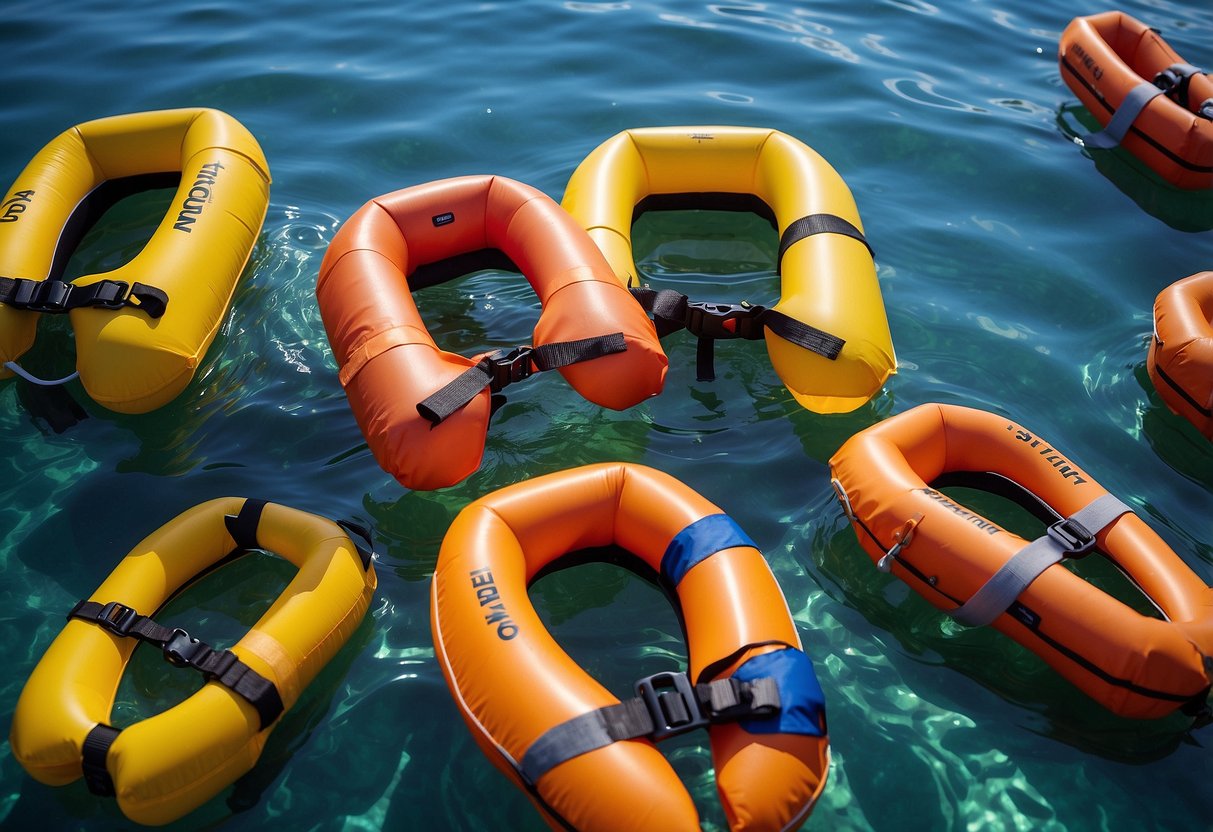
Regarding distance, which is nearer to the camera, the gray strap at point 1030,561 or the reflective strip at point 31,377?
the gray strap at point 1030,561

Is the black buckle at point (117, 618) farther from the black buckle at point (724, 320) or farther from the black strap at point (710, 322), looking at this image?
the black buckle at point (724, 320)

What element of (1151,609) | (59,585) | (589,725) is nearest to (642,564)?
(589,725)

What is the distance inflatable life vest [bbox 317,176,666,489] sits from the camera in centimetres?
352

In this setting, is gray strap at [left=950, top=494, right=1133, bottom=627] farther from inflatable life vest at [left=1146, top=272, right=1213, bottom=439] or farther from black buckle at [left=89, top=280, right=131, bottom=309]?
black buckle at [left=89, top=280, right=131, bottom=309]

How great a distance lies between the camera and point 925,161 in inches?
240

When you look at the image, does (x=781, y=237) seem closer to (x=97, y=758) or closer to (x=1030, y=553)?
(x=1030, y=553)

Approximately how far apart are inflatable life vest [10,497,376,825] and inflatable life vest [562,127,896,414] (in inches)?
70.7

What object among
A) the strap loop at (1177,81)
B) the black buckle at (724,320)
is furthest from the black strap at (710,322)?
the strap loop at (1177,81)

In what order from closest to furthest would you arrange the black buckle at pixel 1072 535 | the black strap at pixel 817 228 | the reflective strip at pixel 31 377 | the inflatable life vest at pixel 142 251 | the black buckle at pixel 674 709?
the black buckle at pixel 674 709
the black buckle at pixel 1072 535
the inflatable life vest at pixel 142 251
the reflective strip at pixel 31 377
the black strap at pixel 817 228

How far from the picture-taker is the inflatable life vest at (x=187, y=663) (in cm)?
277

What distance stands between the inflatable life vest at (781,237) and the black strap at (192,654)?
2163 millimetres

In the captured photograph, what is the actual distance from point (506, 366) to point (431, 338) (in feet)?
1.42

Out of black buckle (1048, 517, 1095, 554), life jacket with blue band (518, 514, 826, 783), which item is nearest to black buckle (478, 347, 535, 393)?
life jacket with blue band (518, 514, 826, 783)

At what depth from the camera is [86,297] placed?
13.1ft
